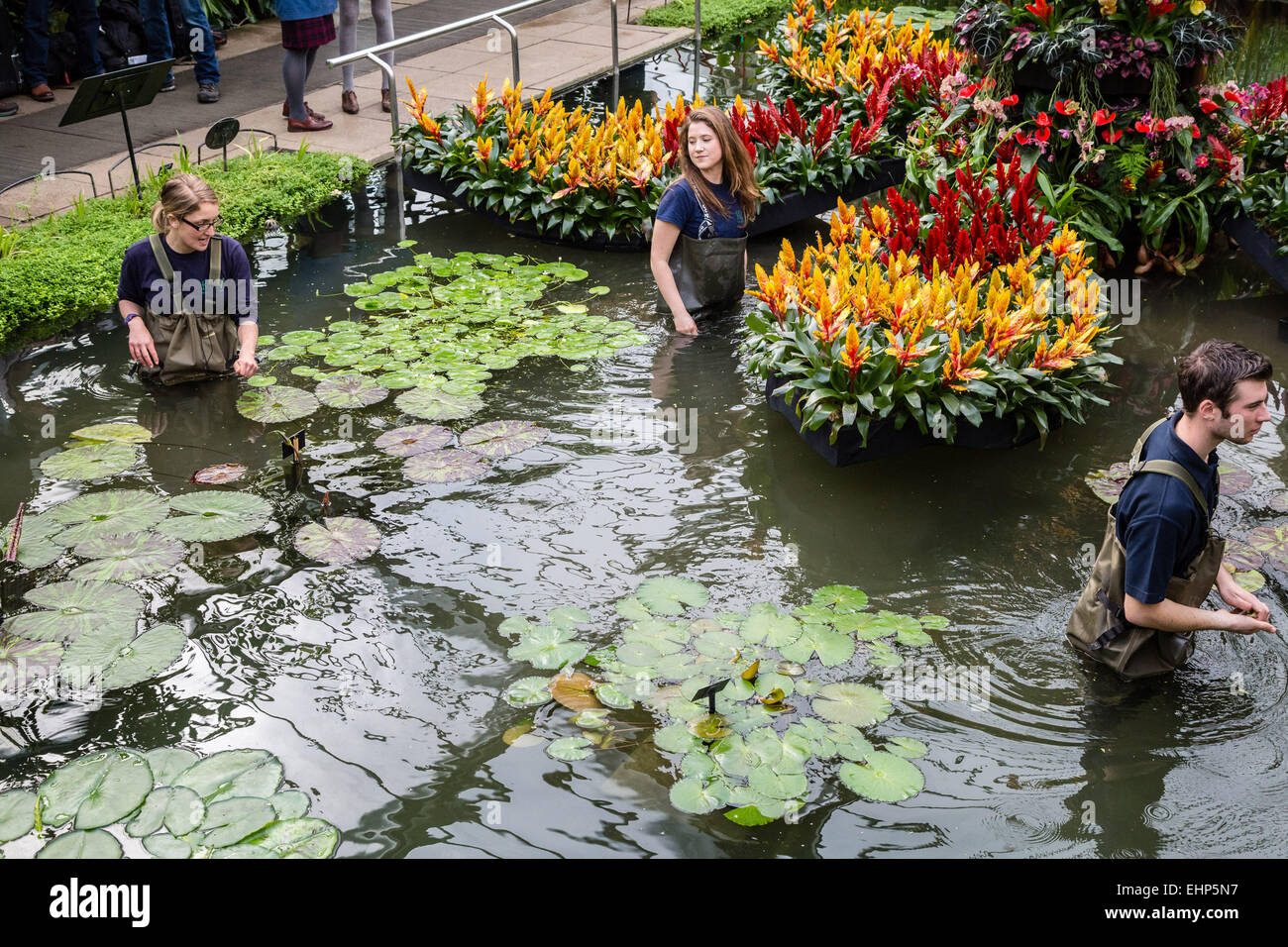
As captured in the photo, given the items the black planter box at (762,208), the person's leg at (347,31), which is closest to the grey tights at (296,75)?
the person's leg at (347,31)

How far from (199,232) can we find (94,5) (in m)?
6.77

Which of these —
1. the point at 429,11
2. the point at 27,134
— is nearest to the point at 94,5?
the point at 27,134

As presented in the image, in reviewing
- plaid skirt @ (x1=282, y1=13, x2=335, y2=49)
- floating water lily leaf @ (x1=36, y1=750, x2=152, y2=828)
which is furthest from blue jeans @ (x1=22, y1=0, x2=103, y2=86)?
floating water lily leaf @ (x1=36, y1=750, x2=152, y2=828)

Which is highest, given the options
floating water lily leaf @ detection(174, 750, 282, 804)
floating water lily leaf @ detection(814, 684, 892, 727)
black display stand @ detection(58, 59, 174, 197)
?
black display stand @ detection(58, 59, 174, 197)

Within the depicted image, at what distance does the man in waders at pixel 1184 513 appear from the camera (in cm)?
366

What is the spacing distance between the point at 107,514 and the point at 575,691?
8.15 feet

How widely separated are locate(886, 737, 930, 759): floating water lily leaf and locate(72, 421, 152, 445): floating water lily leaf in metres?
4.09

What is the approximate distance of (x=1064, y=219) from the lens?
795 centimetres

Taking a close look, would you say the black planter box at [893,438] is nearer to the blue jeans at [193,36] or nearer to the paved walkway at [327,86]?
the paved walkway at [327,86]

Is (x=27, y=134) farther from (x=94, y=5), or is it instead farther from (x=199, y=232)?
(x=199, y=232)

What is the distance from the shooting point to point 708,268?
718 cm

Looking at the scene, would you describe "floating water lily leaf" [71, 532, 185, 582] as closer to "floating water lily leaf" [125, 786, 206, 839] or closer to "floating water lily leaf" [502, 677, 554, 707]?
"floating water lily leaf" [125, 786, 206, 839]

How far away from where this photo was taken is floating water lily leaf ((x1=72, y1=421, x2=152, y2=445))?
6.00 metres
